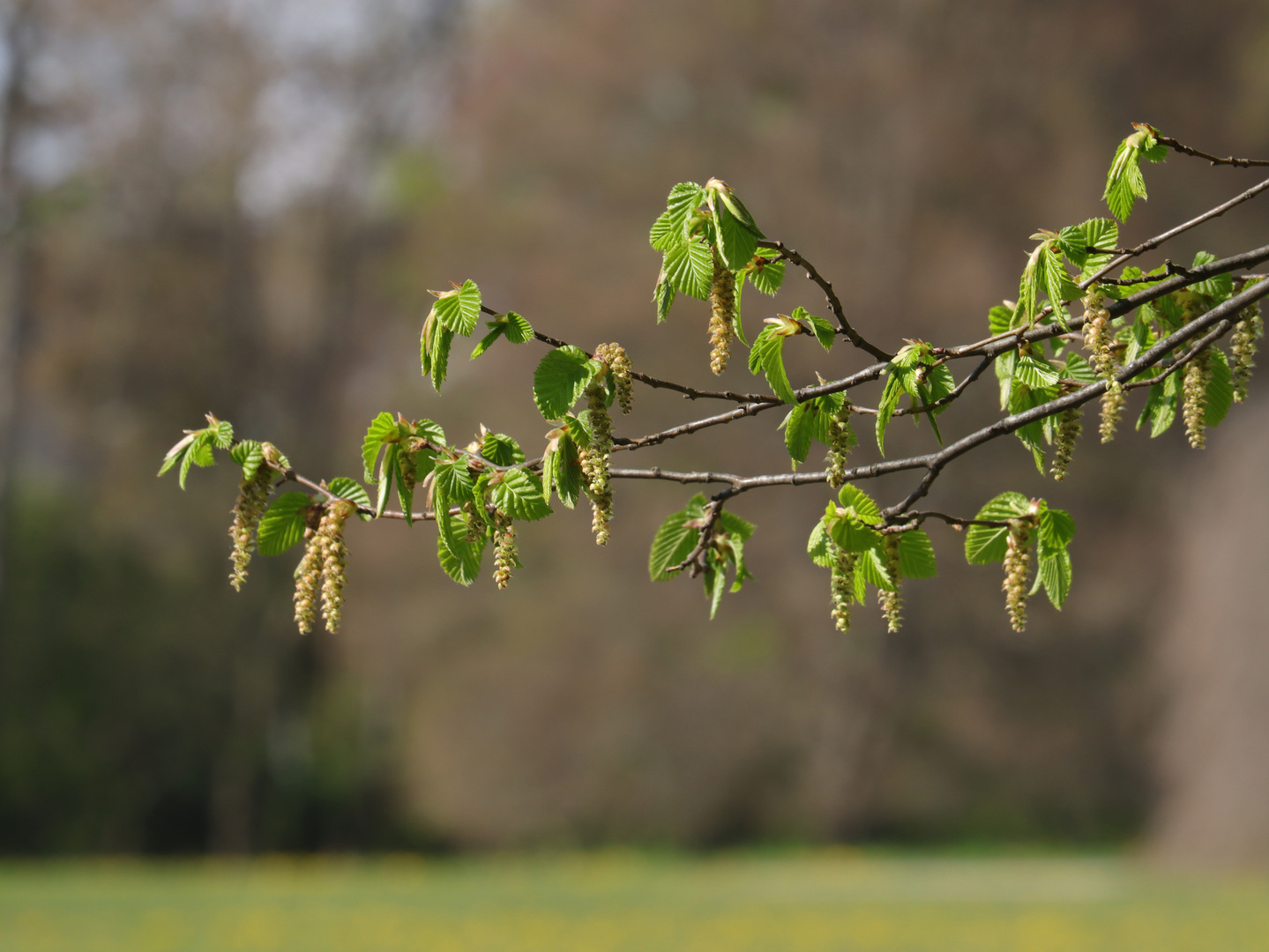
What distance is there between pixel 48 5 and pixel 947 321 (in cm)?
1047

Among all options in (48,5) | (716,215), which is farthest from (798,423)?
(48,5)

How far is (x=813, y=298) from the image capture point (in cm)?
1174

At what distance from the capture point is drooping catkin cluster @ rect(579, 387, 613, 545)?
62.5 inches

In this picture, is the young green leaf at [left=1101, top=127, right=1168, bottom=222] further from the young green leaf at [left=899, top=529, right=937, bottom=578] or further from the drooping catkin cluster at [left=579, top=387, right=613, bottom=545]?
the drooping catkin cluster at [left=579, top=387, right=613, bottom=545]

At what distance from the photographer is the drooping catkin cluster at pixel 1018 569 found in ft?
5.52

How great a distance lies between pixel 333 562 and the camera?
1.67m

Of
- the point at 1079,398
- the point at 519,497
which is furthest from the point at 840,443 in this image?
the point at 519,497

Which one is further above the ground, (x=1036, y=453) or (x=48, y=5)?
(x=48, y=5)

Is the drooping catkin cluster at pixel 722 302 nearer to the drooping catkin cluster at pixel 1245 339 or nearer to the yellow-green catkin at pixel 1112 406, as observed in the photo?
the yellow-green catkin at pixel 1112 406

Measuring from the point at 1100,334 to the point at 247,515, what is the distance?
1079 millimetres

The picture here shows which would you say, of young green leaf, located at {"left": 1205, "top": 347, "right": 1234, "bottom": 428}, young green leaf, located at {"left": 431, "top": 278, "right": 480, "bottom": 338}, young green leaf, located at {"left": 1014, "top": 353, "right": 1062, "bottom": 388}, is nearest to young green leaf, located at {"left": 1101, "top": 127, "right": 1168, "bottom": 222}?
young green leaf, located at {"left": 1014, "top": 353, "right": 1062, "bottom": 388}

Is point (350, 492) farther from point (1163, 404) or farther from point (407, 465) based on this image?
point (1163, 404)

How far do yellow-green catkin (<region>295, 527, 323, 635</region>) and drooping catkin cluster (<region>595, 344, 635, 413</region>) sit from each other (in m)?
0.41

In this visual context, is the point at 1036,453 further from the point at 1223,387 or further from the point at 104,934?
the point at 104,934
